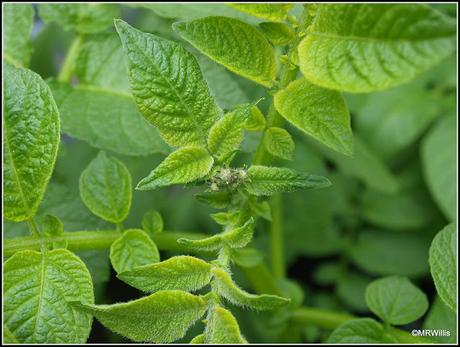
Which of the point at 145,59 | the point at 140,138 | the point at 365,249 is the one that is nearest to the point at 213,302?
the point at 145,59

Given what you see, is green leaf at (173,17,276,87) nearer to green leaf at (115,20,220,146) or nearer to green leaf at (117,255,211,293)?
green leaf at (115,20,220,146)

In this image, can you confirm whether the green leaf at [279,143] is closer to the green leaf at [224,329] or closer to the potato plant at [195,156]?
the potato plant at [195,156]

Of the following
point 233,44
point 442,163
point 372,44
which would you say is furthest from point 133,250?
point 442,163

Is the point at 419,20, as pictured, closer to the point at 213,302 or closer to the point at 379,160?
the point at 213,302

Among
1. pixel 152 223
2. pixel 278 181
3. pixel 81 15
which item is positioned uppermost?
pixel 81 15

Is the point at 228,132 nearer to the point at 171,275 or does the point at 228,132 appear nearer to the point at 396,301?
the point at 171,275

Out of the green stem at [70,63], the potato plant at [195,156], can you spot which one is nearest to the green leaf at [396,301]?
the potato plant at [195,156]

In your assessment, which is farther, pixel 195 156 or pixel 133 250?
pixel 133 250

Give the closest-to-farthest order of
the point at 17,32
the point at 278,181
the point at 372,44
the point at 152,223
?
the point at 372,44 < the point at 278,181 < the point at 152,223 < the point at 17,32
